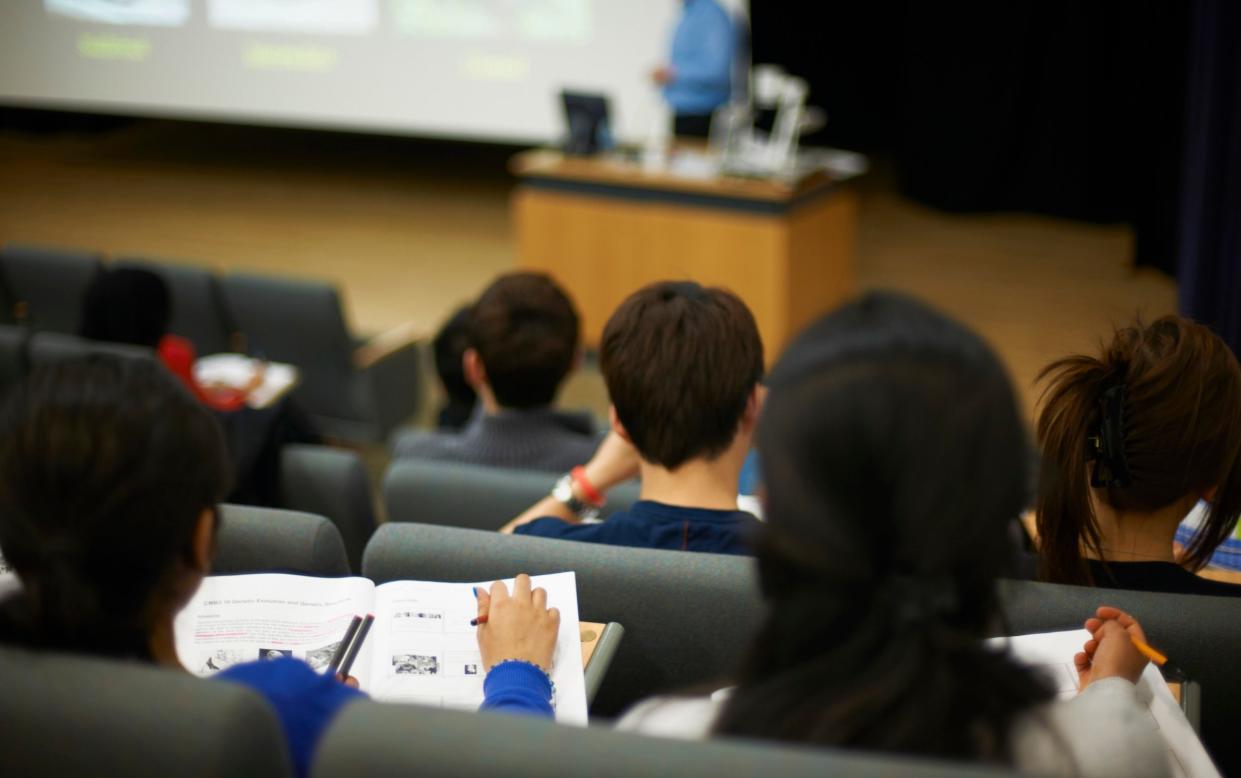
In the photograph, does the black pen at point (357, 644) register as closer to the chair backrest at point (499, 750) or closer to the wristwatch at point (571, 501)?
the chair backrest at point (499, 750)

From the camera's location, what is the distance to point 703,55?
19.2ft

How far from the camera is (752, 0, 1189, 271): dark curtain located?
639 cm

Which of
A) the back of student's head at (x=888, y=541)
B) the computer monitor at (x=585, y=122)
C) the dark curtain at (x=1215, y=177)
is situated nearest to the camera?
the back of student's head at (x=888, y=541)

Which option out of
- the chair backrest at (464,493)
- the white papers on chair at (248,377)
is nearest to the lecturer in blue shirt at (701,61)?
the white papers on chair at (248,377)

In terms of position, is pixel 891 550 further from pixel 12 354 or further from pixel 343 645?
pixel 12 354

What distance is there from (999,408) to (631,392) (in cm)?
91

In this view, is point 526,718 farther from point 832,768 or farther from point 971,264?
point 971,264

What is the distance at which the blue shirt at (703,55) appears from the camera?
5793mm

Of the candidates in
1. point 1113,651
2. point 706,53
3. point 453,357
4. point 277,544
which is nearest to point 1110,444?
point 1113,651

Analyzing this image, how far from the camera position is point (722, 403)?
1.76 meters

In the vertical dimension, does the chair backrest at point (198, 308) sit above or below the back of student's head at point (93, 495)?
below

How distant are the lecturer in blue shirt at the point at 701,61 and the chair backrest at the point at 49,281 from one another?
276 centimetres

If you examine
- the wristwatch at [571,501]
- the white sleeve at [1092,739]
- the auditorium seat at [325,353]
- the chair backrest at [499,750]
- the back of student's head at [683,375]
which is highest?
the back of student's head at [683,375]

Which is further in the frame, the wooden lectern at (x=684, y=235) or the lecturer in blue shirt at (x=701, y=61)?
the lecturer in blue shirt at (x=701, y=61)
